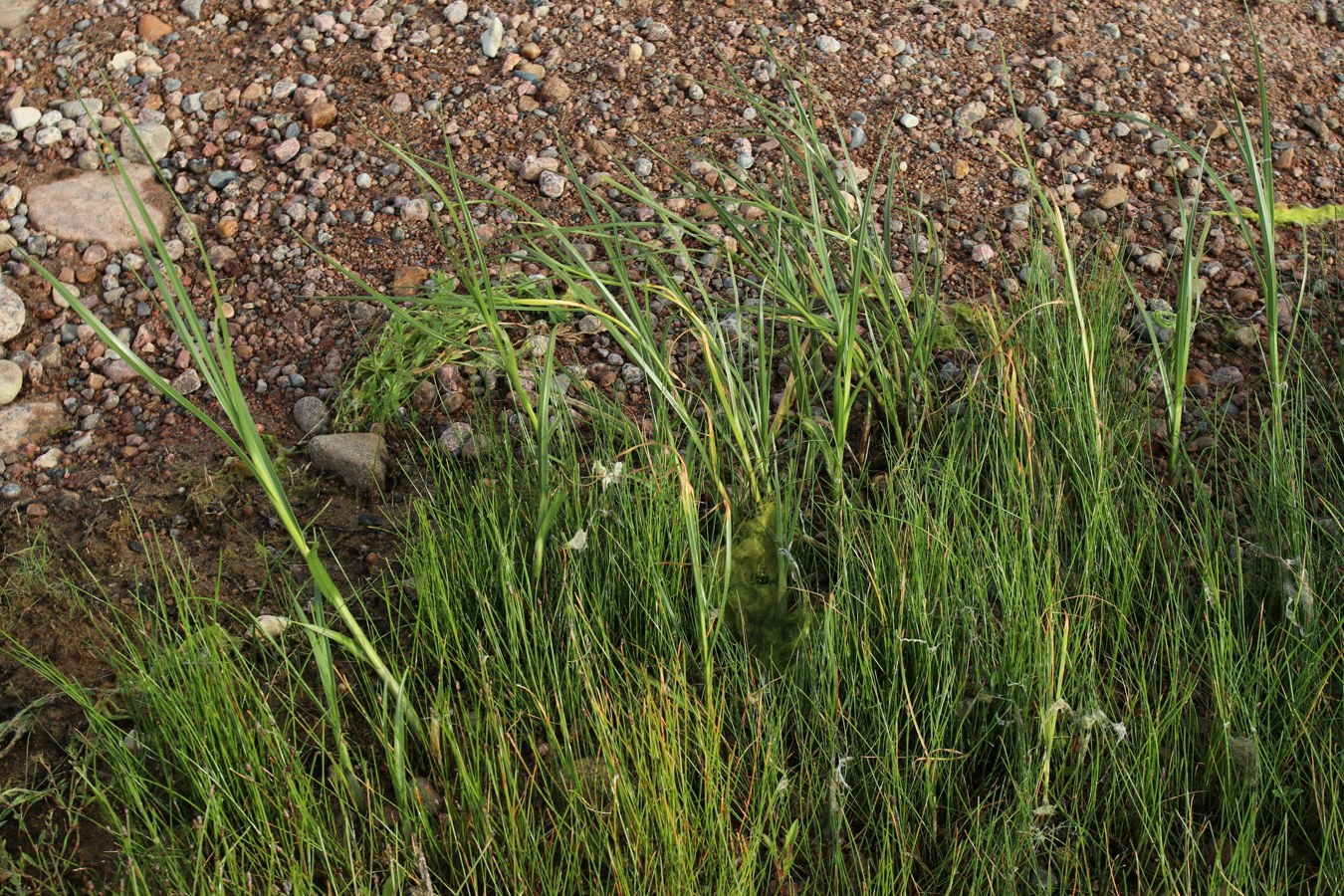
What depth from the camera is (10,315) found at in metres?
2.71

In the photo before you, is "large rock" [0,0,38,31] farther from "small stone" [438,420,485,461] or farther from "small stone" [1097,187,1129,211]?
"small stone" [1097,187,1129,211]

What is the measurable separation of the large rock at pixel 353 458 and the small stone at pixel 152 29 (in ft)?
5.54

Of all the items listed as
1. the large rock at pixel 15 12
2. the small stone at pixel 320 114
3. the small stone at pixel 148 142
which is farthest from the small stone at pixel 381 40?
the large rock at pixel 15 12

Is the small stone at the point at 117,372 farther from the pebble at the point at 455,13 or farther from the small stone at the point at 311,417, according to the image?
the pebble at the point at 455,13

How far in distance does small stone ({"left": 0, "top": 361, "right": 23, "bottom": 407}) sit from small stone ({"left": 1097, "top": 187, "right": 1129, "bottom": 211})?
2.55 m

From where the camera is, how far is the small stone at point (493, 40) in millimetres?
3314

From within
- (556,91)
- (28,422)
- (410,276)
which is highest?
(556,91)

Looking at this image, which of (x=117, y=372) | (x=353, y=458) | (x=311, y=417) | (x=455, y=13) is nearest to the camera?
(x=353, y=458)

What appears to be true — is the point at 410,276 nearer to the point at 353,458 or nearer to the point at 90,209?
the point at 353,458

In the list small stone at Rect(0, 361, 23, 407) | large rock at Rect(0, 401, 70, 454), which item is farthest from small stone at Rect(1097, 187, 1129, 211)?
small stone at Rect(0, 361, 23, 407)

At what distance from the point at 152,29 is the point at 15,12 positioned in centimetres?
45

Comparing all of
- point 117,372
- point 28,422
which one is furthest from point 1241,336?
point 28,422

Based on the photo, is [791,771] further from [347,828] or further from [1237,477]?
[1237,477]

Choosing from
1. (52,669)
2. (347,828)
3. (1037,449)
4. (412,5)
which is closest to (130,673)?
(52,669)
